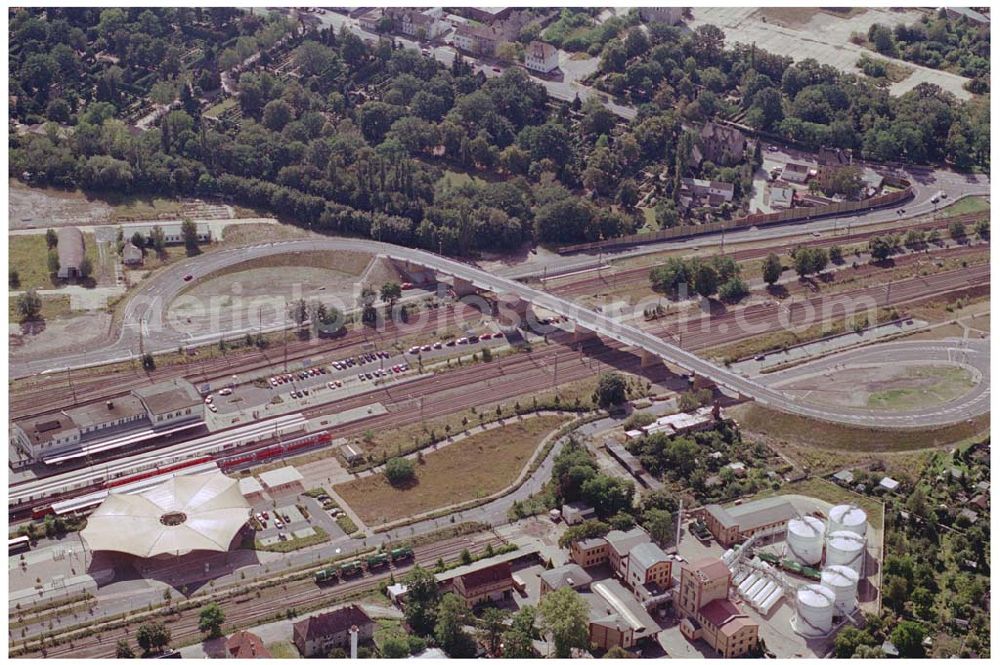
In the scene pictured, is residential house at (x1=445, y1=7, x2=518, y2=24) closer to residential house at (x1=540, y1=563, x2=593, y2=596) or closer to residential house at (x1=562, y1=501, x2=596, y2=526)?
residential house at (x1=562, y1=501, x2=596, y2=526)

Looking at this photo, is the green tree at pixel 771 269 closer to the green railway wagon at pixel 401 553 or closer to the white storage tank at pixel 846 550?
the white storage tank at pixel 846 550

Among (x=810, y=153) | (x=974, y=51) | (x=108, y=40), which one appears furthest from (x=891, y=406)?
(x=108, y=40)

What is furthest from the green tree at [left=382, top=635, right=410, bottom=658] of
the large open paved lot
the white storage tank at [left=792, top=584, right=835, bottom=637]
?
the large open paved lot

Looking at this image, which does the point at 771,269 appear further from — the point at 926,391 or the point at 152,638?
the point at 152,638

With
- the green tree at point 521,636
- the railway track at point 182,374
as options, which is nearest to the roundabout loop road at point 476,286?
the railway track at point 182,374

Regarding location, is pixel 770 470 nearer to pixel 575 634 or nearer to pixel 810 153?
pixel 575 634

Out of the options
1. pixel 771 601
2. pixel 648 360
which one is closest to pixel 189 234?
pixel 648 360
